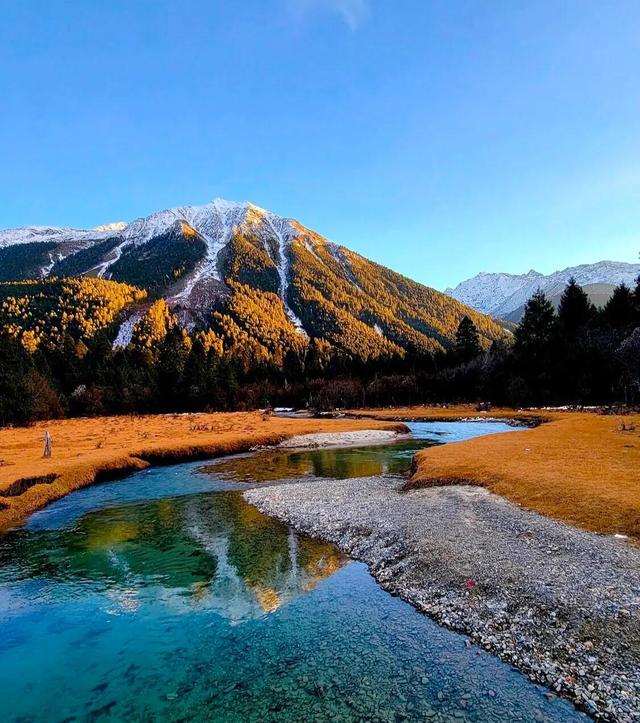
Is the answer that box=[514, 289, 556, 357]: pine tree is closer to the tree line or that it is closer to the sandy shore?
the tree line

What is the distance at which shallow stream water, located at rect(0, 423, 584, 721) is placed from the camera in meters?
11.1

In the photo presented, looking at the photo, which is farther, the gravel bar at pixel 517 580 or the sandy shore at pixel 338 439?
the sandy shore at pixel 338 439

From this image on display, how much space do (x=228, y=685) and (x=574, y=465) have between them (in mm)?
27477

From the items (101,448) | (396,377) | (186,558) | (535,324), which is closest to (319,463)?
(101,448)

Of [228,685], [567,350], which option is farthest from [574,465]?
[567,350]

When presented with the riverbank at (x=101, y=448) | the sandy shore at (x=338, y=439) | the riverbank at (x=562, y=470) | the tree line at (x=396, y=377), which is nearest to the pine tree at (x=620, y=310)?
the tree line at (x=396, y=377)

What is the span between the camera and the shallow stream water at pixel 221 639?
11.1 meters

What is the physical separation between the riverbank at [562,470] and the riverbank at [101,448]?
27.2 metres

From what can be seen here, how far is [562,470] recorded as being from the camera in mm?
29766

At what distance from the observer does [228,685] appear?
11984 mm

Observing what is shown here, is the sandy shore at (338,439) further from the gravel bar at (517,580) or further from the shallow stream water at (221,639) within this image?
the shallow stream water at (221,639)

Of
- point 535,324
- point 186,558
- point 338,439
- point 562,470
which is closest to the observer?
point 186,558

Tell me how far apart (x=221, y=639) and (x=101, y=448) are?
4474 cm

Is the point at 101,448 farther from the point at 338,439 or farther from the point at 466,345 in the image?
the point at 466,345
